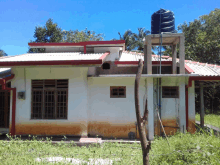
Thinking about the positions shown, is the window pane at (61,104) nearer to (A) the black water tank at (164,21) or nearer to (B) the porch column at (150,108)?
(B) the porch column at (150,108)

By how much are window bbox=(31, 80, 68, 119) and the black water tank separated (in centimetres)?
438

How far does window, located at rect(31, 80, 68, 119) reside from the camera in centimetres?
793

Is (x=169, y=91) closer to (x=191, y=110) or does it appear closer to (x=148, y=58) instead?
(x=191, y=110)

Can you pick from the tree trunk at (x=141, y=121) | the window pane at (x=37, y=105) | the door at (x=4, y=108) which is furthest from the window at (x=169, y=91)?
the door at (x=4, y=108)

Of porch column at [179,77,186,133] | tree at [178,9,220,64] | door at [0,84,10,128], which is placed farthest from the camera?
tree at [178,9,220,64]

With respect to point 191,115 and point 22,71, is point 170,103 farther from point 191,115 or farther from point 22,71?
point 22,71

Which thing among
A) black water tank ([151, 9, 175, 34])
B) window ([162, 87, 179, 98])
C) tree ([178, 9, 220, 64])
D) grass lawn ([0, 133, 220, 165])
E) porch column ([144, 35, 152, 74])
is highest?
tree ([178, 9, 220, 64])

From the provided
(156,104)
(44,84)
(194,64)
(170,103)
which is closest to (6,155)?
(44,84)

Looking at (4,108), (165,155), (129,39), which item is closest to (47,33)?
(129,39)

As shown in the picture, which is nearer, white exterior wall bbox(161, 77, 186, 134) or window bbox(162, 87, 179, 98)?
white exterior wall bbox(161, 77, 186, 134)

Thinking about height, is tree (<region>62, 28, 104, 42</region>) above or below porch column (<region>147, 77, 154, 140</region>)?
above

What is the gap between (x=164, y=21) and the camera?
8273mm

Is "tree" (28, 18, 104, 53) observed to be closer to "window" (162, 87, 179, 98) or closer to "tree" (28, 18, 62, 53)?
"tree" (28, 18, 62, 53)

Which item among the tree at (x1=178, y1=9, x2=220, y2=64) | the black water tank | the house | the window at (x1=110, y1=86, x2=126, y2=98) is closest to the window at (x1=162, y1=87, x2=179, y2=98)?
the house
